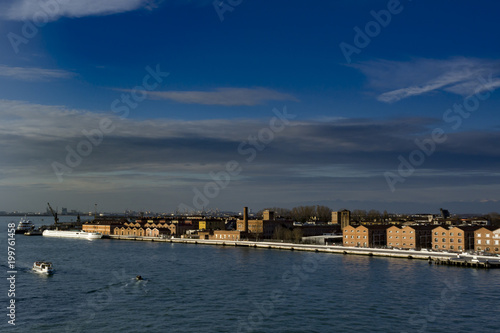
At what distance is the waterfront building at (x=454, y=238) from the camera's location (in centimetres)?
4644

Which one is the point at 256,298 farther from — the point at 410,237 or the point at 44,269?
the point at 410,237

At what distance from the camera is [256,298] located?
2416 cm

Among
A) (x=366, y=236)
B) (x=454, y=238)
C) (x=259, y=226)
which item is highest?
(x=259, y=226)

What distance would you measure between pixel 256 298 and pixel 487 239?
3039 cm

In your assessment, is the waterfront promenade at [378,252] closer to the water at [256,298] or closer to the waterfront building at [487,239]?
the water at [256,298]

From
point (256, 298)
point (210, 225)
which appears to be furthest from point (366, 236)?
point (210, 225)

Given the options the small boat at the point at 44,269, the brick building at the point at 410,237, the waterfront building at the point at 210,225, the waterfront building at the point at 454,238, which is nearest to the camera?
the small boat at the point at 44,269

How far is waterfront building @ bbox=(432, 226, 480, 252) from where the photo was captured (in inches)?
1828

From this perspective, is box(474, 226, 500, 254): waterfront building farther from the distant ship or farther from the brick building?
the distant ship

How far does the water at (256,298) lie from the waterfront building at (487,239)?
34.8 ft

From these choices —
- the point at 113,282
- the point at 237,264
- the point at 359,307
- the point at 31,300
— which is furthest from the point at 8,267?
the point at 359,307

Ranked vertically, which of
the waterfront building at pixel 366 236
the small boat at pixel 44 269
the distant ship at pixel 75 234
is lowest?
the distant ship at pixel 75 234

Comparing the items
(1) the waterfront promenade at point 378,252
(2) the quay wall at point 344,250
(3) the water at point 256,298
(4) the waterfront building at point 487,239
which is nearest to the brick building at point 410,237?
(1) the waterfront promenade at point 378,252

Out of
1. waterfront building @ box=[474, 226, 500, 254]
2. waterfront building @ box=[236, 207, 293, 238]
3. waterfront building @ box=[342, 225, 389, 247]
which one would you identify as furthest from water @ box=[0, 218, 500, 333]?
waterfront building @ box=[236, 207, 293, 238]
